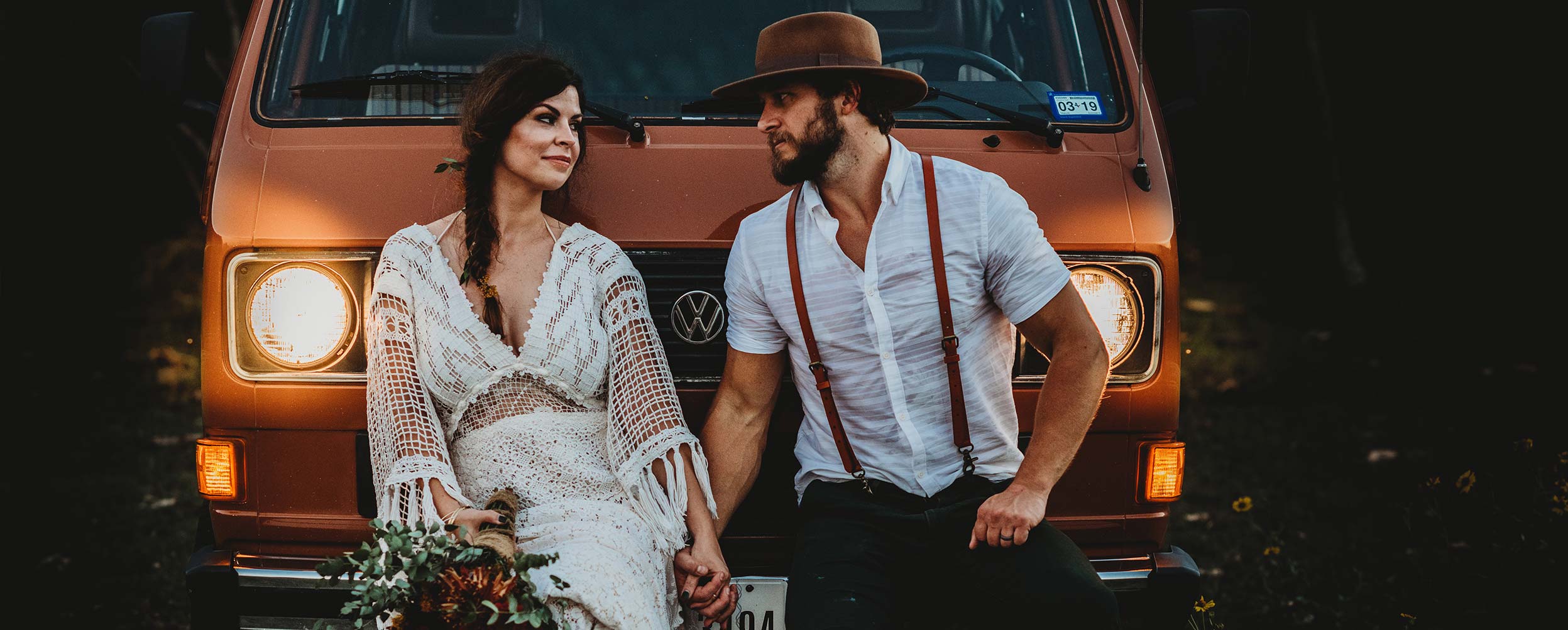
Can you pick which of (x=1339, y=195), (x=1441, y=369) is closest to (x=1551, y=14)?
(x=1339, y=195)

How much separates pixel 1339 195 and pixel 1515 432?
5.62 meters

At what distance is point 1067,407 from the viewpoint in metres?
2.92

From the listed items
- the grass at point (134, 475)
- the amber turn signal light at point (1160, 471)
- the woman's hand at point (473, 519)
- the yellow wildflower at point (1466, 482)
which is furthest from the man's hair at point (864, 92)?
the yellow wildflower at point (1466, 482)

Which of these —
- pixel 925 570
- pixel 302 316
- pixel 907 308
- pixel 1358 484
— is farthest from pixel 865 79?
pixel 1358 484

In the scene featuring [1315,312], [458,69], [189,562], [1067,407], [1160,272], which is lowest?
[1315,312]

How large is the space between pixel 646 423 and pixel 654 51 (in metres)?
1.08

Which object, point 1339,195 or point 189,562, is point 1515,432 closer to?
point 1339,195

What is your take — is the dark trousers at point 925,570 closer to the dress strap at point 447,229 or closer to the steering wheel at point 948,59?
the dress strap at point 447,229

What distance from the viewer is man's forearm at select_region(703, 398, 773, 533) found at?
3.09 metres

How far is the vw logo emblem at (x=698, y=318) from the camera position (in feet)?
10.3

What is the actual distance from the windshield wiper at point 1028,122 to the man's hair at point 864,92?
28 cm

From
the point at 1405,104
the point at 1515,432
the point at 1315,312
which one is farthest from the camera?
the point at 1405,104

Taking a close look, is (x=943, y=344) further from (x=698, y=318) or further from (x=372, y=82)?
(x=372, y=82)

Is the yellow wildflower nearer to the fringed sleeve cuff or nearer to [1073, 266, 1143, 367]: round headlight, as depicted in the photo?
[1073, 266, 1143, 367]: round headlight
